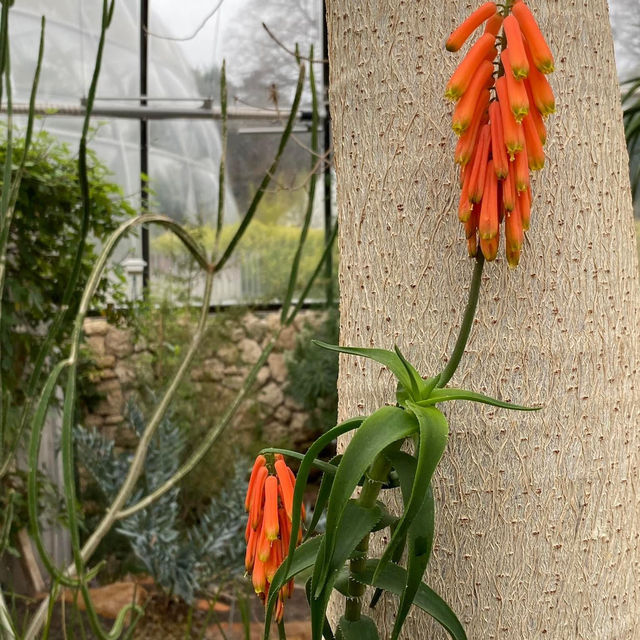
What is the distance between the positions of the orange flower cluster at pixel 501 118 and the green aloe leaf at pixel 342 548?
0.52 ft

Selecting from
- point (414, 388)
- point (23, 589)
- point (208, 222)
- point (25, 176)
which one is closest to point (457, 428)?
point (414, 388)

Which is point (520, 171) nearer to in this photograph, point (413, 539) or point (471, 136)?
point (471, 136)

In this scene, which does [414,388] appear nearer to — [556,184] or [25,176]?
[556,184]

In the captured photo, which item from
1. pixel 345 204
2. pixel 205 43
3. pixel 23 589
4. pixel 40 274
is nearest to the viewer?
pixel 345 204

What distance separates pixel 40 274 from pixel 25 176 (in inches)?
14.4

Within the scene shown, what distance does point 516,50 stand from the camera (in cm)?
37

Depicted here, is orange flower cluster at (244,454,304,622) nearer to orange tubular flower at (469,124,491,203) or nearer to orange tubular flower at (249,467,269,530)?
orange tubular flower at (249,467,269,530)

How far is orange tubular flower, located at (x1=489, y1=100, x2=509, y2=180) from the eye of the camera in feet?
1.27

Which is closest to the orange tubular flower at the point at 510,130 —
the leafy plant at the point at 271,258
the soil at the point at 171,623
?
the soil at the point at 171,623

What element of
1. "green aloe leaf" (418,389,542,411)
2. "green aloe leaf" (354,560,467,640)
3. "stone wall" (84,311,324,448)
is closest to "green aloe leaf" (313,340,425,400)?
"green aloe leaf" (418,389,542,411)

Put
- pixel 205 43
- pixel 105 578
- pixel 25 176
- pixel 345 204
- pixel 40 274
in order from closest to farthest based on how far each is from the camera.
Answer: pixel 345 204
pixel 25 176
pixel 40 274
pixel 105 578
pixel 205 43

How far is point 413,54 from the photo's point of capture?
0.47 metres

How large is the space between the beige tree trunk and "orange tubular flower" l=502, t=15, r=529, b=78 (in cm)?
9

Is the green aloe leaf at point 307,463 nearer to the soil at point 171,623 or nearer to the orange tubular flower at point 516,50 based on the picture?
the orange tubular flower at point 516,50
